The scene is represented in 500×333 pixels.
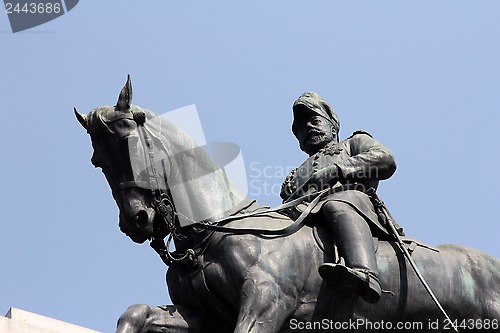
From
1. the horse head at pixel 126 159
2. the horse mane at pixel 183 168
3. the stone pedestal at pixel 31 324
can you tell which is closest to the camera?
the horse head at pixel 126 159

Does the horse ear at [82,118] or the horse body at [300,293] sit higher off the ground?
the horse ear at [82,118]

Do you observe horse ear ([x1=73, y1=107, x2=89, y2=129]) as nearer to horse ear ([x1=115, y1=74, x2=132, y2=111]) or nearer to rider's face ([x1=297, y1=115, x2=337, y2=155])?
horse ear ([x1=115, y1=74, x2=132, y2=111])

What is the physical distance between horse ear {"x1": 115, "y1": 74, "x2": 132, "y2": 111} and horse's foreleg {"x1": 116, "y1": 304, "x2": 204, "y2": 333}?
180 cm

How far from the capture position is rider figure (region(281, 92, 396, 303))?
10.9 metres

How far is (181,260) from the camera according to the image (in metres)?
11.1

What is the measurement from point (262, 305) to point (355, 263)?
0.92 metres

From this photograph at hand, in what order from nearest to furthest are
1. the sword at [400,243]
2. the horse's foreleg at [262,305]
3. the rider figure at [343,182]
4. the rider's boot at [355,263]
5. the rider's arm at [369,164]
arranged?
the horse's foreleg at [262,305]
the rider's boot at [355,263]
the rider figure at [343,182]
the sword at [400,243]
the rider's arm at [369,164]

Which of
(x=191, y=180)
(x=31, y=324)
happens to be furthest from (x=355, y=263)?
(x=31, y=324)

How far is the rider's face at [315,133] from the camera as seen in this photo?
1267 centimetres

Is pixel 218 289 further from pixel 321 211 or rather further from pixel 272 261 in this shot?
pixel 321 211

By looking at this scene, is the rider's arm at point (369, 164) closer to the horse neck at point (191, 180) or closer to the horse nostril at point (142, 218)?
the horse neck at point (191, 180)

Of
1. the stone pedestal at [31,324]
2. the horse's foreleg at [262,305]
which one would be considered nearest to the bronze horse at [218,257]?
the horse's foreleg at [262,305]

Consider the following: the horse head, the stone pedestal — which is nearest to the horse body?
the horse head

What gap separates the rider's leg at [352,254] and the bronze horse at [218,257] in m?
0.24
